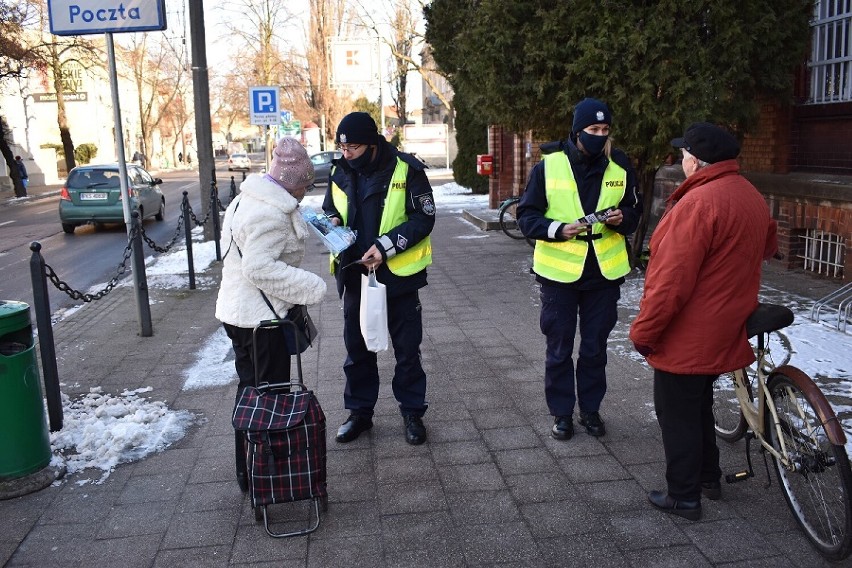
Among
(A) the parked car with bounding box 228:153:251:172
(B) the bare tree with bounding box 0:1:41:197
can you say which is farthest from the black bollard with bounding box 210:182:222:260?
(A) the parked car with bounding box 228:153:251:172

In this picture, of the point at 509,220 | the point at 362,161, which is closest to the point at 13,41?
the point at 509,220

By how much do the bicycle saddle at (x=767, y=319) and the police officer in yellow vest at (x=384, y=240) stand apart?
6.00 ft

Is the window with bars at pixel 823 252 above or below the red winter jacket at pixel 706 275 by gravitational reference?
below

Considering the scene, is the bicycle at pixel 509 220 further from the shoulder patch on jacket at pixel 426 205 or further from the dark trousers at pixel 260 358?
the dark trousers at pixel 260 358

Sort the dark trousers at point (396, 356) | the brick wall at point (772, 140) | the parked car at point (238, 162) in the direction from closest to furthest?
the dark trousers at point (396, 356)
the brick wall at point (772, 140)
the parked car at point (238, 162)

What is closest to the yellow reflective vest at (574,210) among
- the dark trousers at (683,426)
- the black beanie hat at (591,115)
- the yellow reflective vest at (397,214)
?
the black beanie hat at (591,115)

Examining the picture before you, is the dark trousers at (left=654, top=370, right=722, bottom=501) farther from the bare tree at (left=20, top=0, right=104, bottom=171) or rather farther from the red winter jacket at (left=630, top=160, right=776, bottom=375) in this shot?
the bare tree at (left=20, top=0, right=104, bottom=171)

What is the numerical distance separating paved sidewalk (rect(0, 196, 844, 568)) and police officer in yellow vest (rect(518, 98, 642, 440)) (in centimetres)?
66

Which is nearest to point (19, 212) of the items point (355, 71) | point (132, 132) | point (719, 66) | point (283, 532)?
point (355, 71)

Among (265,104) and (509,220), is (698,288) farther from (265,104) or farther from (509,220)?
(265,104)

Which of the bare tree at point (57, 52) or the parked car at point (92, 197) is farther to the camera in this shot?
the bare tree at point (57, 52)

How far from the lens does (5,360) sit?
4203 millimetres

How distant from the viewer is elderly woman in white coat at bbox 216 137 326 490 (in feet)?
12.4

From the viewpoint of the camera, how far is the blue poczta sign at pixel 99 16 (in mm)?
7090
